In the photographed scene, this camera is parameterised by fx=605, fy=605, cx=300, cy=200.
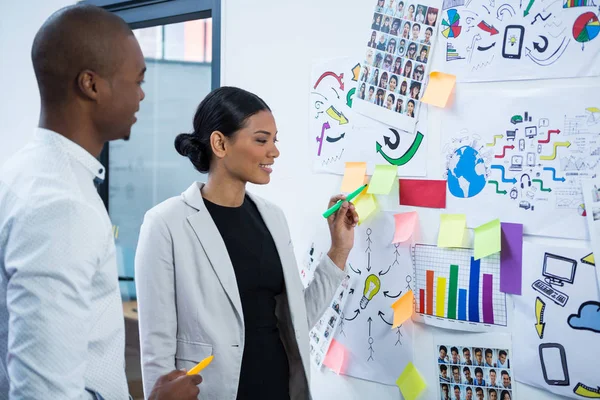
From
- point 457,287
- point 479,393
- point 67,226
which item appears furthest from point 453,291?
point 67,226

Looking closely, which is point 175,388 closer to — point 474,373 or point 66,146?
point 66,146

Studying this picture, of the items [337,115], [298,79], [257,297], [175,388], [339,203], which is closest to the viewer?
[175,388]

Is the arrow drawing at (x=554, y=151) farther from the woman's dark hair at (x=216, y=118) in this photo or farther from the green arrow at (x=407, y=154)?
the woman's dark hair at (x=216, y=118)

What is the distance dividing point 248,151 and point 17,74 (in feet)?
6.56

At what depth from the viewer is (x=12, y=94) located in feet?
9.96

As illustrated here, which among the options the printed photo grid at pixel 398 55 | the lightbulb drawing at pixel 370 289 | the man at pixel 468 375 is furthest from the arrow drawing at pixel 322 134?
the man at pixel 468 375

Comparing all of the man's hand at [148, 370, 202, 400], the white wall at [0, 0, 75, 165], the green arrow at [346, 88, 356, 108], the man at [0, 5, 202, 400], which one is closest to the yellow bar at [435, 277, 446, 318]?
the green arrow at [346, 88, 356, 108]

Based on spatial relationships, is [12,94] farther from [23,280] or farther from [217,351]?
[23,280]

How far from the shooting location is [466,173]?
4.85 feet

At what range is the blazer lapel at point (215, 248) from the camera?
4.78 ft

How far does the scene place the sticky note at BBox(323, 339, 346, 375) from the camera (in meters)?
1.74

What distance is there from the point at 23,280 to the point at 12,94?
2573mm

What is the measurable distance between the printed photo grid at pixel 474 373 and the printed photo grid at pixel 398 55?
0.62 metres

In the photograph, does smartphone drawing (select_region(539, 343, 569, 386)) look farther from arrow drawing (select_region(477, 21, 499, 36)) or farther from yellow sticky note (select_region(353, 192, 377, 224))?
arrow drawing (select_region(477, 21, 499, 36))
